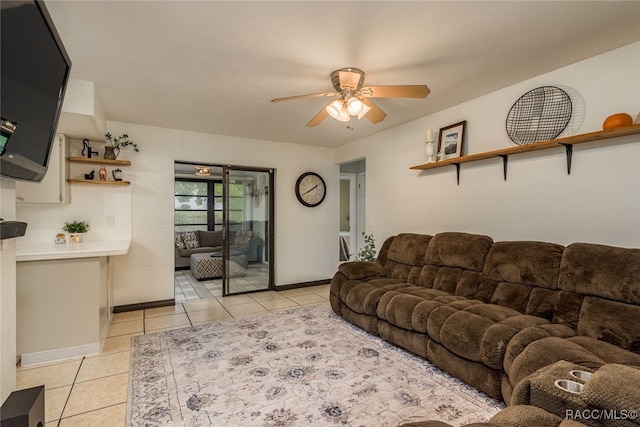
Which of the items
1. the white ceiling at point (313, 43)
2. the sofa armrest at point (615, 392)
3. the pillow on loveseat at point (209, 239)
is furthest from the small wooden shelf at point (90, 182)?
the sofa armrest at point (615, 392)

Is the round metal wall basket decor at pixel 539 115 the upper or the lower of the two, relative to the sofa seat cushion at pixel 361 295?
upper

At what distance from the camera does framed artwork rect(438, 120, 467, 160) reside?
3398 millimetres

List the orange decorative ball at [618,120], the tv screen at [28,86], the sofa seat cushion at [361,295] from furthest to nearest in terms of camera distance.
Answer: the sofa seat cushion at [361,295], the orange decorative ball at [618,120], the tv screen at [28,86]

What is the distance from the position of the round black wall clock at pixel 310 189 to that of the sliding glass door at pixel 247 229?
0.51 metres

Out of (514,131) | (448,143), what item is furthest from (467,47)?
(448,143)

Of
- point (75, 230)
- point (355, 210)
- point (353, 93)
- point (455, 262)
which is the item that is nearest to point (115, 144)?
point (75, 230)

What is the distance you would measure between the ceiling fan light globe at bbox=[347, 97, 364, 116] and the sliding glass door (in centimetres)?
286

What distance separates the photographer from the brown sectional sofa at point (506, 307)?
1.85 m

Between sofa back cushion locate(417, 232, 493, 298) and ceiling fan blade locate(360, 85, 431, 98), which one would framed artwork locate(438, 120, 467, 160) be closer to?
sofa back cushion locate(417, 232, 493, 298)

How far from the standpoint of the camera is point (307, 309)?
4.12 m

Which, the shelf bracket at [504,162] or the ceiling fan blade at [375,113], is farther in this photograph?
the shelf bracket at [504,162]

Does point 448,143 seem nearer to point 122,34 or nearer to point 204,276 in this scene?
point 122,34

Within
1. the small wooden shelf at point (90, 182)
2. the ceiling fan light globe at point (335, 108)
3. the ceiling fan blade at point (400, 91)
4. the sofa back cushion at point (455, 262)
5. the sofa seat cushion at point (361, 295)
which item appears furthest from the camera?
the small wooden shelf at point (90, 182)

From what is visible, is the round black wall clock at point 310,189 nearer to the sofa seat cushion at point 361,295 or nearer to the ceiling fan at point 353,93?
the sofa seat cushion at point 361,295
